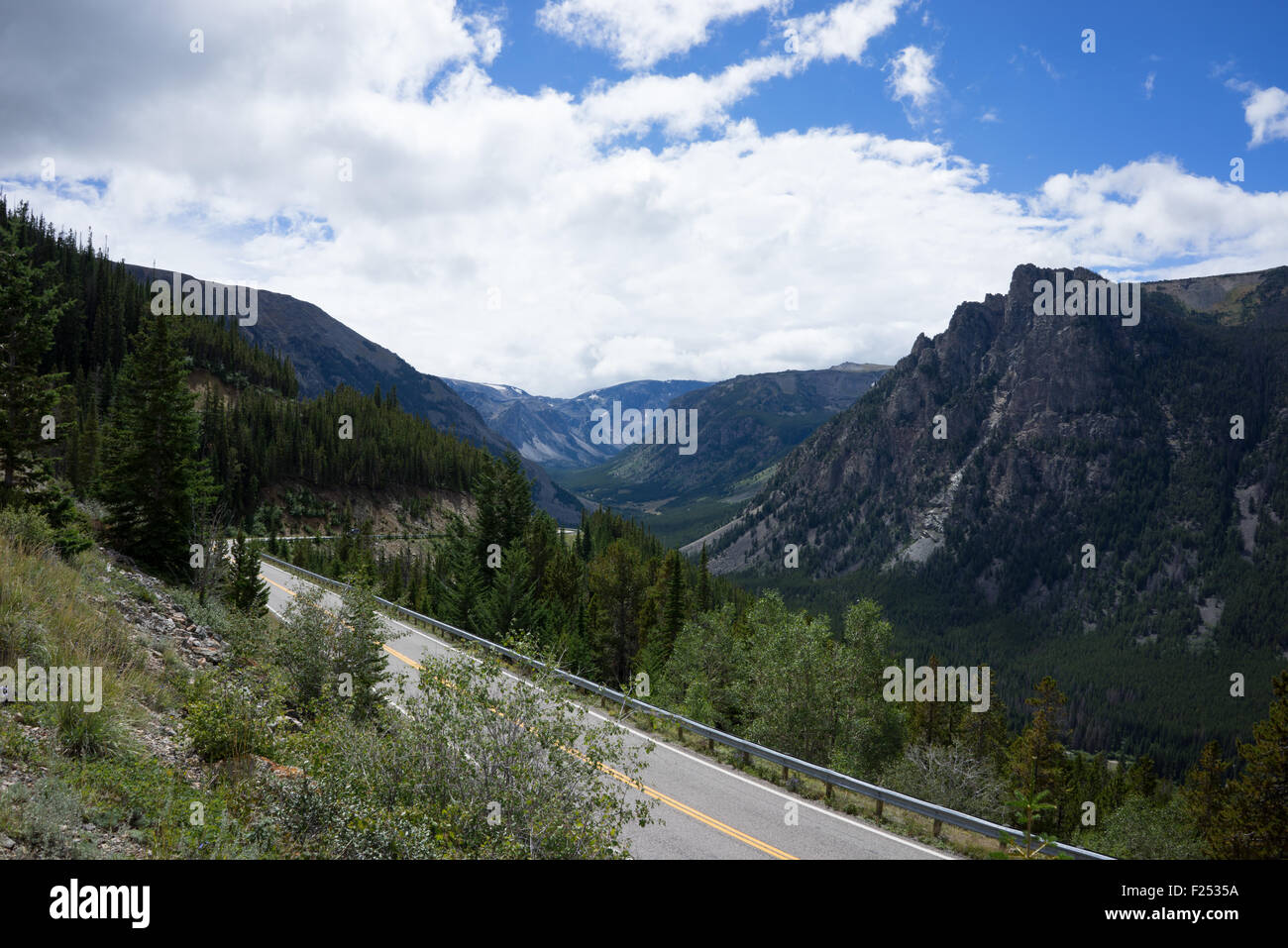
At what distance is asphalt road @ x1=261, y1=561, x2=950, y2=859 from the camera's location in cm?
1248

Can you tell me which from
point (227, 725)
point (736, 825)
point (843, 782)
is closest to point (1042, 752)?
point (843, 782)

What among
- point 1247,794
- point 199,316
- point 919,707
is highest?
point 199,316

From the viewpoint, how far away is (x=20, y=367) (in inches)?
909

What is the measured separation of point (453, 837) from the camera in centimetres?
757

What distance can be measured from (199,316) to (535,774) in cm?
18066

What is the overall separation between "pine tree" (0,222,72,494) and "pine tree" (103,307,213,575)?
4038 millimetres

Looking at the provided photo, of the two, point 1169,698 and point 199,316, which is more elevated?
point 199,316

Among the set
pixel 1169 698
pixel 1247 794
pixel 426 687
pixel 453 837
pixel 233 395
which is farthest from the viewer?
pixel 1169 698

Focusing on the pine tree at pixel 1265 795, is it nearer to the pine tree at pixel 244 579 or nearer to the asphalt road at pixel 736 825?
the asphalt road at pixel 736 825

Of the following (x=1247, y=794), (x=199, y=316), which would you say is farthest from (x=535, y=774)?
(x=199, y=316)

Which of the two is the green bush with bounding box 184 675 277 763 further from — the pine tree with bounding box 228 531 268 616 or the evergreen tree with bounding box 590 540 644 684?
the evergreen tree with bounding box 590 540 644 684

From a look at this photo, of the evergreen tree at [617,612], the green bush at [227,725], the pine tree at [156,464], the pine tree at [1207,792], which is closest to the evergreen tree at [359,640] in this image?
the green bush at [227,725]
